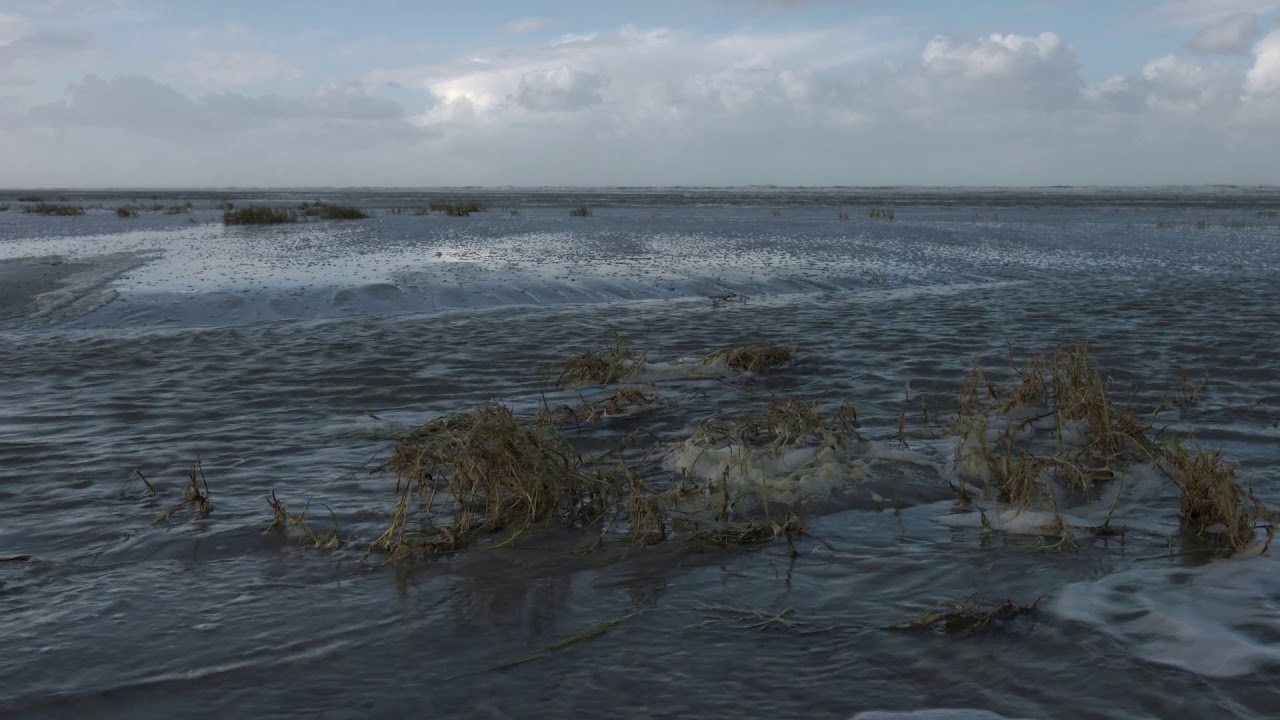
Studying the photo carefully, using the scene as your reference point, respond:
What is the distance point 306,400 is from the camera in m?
9.12

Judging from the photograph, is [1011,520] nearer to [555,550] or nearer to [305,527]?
[555,550]

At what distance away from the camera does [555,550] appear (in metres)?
5.38

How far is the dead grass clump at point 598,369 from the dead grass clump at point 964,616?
5437 millimetres

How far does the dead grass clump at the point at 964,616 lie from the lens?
14.2 feet

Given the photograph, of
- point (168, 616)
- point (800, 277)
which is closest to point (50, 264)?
point (800, 277)

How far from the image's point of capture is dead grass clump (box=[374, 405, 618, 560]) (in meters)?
5.45

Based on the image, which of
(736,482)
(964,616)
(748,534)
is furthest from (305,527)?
(964,616)

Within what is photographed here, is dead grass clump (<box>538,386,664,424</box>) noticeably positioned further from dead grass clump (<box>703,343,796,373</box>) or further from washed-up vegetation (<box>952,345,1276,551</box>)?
washed-up vegetation (<box>952,345,1276,551</box>)

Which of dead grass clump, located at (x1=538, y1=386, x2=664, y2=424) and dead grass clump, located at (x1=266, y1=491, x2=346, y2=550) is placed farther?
dead grass clump, located at (x1=538, y1=386, x2=664, y2=424)

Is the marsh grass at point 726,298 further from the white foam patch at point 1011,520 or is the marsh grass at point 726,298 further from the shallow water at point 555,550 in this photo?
the white foam patch at point 1011,520

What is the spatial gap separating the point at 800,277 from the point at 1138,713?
1539 centimetres

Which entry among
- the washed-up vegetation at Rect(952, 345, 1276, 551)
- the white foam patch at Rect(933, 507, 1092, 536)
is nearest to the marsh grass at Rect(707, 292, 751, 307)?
the washed-up vegetation at Rect(952, 345, 1276, 551)

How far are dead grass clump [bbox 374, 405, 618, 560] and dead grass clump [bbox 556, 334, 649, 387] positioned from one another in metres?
3.60

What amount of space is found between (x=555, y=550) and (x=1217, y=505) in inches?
152
